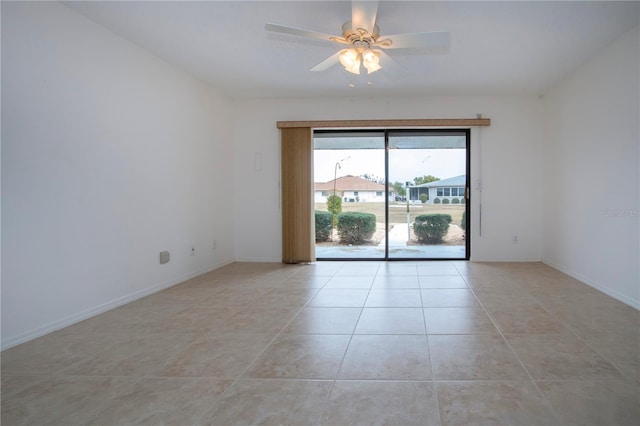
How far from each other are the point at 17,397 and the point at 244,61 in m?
3.33

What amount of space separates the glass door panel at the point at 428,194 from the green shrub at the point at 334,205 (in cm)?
81

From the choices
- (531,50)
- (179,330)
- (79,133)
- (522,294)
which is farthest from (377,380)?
(531,50)

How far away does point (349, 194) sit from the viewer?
527 cm

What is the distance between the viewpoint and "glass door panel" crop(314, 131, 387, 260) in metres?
5.18

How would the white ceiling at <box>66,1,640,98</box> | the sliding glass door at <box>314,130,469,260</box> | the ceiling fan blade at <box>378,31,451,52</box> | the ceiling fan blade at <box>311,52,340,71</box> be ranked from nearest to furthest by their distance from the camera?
the ceiling fan blade at <box>378,31,451,52</box> → the white ceiling at <box>66,1,640,98</box> → the ceiling fan blade at <box>311,52,340,71</box> → the sliding glass door at <box>314,130,469,260</box>

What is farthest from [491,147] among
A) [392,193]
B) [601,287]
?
Answer: [601,287]

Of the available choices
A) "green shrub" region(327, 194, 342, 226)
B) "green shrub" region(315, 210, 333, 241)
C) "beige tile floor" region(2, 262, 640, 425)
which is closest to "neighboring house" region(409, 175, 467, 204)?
"green shrub" region(327, 194, 342, 226)

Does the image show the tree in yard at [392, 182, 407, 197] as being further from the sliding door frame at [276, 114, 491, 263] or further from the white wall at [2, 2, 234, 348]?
the white wall at [2, 2, 234, 348]

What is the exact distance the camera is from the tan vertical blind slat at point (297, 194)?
16.3ft

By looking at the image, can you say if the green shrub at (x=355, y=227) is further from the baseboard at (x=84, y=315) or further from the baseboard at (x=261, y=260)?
the baseboard at (x=84, y=315)

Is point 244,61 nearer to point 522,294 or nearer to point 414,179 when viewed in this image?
point 414,179

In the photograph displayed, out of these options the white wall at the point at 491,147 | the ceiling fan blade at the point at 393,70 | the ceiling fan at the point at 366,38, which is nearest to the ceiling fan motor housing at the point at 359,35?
the ceiling fan at the point at 366,38

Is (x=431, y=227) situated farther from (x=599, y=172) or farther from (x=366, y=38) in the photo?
(x=366, y=38)

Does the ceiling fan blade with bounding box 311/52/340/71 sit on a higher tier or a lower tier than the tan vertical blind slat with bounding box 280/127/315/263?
higher
